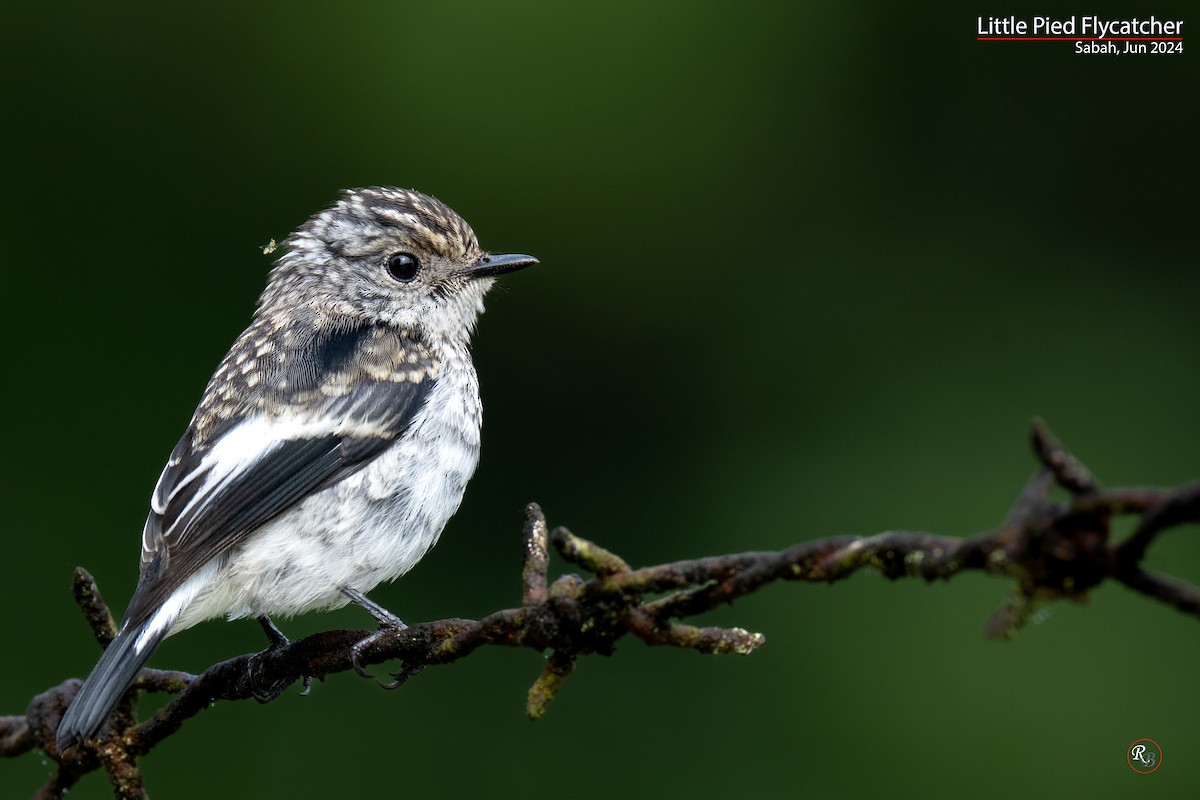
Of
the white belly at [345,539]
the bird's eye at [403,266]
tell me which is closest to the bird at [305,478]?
the white belly at [345,539]

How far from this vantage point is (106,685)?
Answer: 2.64 m

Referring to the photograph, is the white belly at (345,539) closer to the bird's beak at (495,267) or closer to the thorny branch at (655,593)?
the thorny branch at (655,593)

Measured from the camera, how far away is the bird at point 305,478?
10.3 ft

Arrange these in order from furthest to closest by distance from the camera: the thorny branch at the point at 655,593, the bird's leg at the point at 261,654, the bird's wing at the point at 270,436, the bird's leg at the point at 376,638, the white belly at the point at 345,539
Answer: the white belly at the point at 345,539 < the bird's wing at the point at 270,436 < the bird's leg at the point at 261,654 < the bird's leg at the point at 376,638 < the thorny branch at the point at 655,593

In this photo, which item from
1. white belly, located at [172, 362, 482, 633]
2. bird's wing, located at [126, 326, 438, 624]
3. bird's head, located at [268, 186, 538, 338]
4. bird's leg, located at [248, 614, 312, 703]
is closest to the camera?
bird's leg, located at [248, 614, 312, 703]

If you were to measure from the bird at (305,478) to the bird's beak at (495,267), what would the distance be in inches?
13.2

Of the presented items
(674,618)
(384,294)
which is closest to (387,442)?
(384,294)

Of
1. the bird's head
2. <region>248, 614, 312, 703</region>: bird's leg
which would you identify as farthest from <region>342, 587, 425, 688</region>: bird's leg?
the bird's head

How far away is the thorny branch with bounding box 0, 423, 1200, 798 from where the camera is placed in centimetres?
118

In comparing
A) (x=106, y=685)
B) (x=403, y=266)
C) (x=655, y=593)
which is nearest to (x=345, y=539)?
(x=106, y=685)

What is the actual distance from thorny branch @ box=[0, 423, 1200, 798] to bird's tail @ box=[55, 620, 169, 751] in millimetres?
76

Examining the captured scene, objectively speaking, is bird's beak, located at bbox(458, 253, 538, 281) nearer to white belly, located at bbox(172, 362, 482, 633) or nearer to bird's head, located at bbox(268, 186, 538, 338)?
bird's head, located at bbox(268, 186, 538, 338)

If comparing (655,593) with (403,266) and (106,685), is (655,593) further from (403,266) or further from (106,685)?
(403,266)

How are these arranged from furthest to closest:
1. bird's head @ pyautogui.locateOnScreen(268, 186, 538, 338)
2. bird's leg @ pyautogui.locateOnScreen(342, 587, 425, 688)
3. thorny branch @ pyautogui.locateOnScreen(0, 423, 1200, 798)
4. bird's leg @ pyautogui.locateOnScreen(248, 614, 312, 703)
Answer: bird's head @ pyautogui.locateOnScreen(268, 186, 538, 338)
bird's leg @ pyautogui.locateOnScreen(248, 614, 312, 703)
bird's leg @ pyautogui.locateOnScreen(342, 587, 425, 688)
thorny branch @ pyautogui.locateOnScreen(0, 423, 1200, 798)
